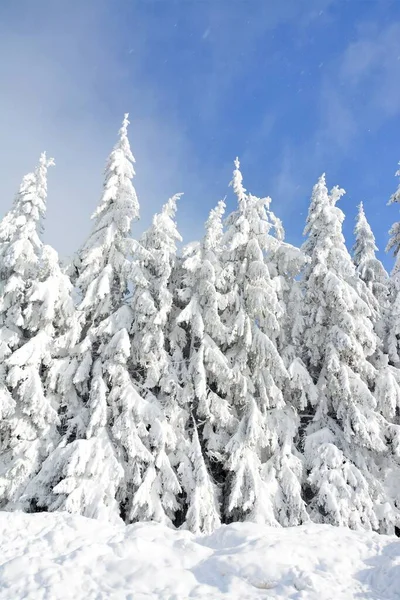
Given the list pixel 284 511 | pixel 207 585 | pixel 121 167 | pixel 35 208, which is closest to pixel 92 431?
pixel 284 511

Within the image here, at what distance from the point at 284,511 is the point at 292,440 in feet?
9.05

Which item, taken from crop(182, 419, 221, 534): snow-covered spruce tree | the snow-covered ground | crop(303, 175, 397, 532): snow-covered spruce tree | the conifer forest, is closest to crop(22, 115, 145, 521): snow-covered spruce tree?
the conifer forest

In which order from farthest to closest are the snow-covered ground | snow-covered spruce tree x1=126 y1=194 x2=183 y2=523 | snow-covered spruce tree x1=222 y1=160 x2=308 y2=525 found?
1. snow-covered spruce tree x1=222 y1=160 x2=308 y2=525
2. snow-covered spruce tree x1=126 y1=194 x2=183 y2=523
3. the snow-covered ground

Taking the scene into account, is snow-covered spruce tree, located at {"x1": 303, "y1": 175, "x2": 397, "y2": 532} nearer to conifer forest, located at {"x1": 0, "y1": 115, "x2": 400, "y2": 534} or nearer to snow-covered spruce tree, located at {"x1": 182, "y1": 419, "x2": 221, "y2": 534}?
conifer forest, located at {"x1": 0, "y1": 115, "x2": 400, "y2": 534}

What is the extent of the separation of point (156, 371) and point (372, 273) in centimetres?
1484

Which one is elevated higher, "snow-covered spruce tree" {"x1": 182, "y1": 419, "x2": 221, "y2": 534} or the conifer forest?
the conifer forest

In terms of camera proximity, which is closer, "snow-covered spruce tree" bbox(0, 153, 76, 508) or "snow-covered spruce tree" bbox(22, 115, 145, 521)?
"snow-covered spruce tree" bbox(22, 115, 145, 521)

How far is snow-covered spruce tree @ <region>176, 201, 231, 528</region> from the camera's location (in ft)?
52.4

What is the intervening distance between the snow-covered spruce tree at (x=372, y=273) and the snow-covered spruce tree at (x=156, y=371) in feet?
33.2

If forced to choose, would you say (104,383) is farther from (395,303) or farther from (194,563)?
(395,303)

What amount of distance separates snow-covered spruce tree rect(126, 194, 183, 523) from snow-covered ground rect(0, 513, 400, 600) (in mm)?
4322

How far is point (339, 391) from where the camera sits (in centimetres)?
1639

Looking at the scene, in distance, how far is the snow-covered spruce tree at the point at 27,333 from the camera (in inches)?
584

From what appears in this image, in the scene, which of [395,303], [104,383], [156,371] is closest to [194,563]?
[104,383]
